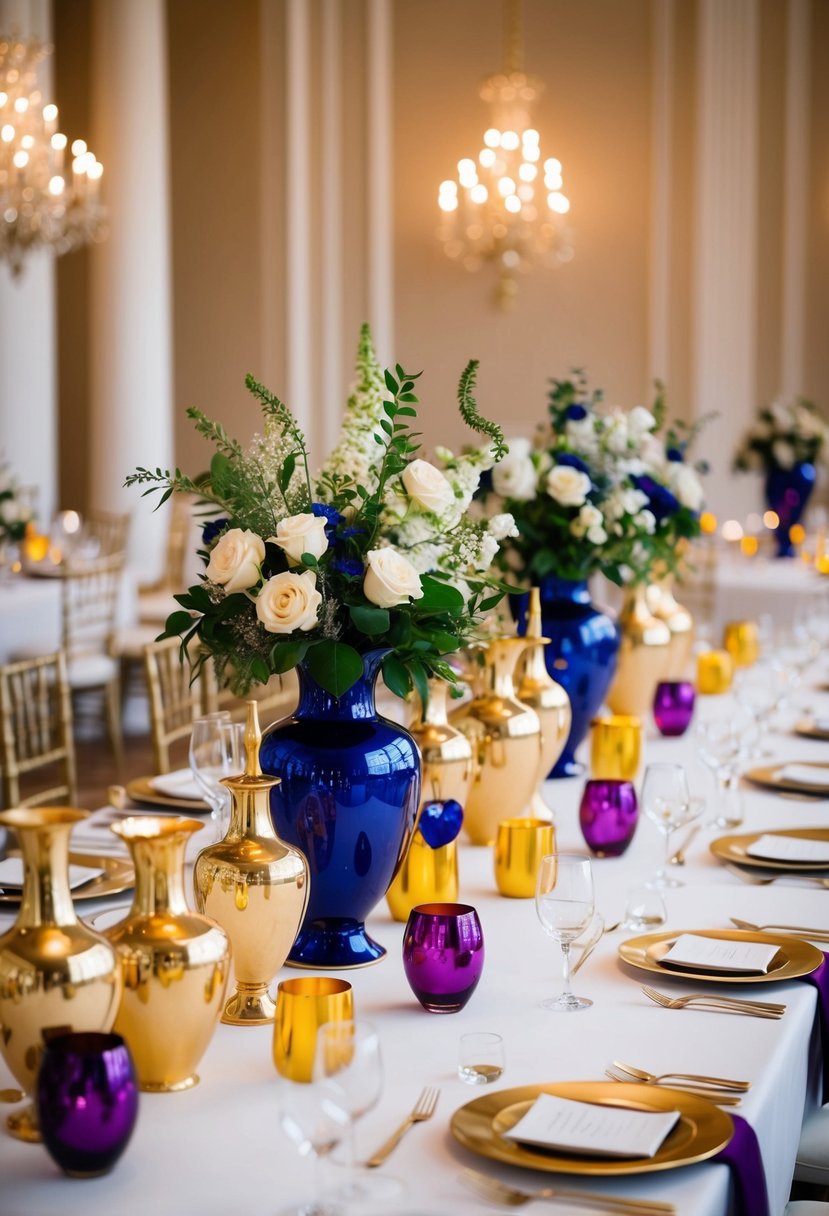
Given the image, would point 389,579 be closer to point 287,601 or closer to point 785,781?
point 287,601

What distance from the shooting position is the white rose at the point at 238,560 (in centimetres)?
164

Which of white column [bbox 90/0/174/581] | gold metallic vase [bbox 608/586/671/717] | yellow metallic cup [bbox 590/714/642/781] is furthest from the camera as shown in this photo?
white column [bbox 90/0/174/581]

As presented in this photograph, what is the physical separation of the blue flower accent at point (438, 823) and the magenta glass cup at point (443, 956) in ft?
1.00

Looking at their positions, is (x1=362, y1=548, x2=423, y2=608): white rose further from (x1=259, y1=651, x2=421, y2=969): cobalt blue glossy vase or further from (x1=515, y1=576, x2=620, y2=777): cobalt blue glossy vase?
(x1=515, y1=576, x2=620, y2=777): cobalt blue glossy vase

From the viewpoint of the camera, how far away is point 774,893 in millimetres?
1996

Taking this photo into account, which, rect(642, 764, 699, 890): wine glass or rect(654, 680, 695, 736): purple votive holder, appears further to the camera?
rect(654, 680, 695, 736): purple votive holder

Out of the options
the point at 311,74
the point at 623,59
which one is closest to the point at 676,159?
the point at 623,59

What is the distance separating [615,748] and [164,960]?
1.39 meters

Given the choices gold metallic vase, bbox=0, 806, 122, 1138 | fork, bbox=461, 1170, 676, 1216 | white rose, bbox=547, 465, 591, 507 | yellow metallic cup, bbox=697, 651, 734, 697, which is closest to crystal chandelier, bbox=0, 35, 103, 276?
yellow metallic cup, bbox=697, 651, 734, 697

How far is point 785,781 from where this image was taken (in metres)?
2.62

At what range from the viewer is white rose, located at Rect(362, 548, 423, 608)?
1626 millimetres

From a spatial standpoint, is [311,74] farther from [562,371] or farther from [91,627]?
[91,627]

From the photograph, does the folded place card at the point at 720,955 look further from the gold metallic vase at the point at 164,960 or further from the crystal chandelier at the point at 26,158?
the crystal chandelier at the point at 26,158

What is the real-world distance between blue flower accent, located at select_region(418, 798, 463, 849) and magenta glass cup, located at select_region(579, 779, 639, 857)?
0.34m
